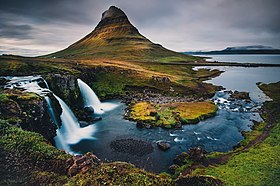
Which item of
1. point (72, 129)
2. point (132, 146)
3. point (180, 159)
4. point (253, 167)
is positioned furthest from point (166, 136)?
point (72, 129)

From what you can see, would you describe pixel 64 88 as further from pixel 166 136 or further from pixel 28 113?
pixel 166 136

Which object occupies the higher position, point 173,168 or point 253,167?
point 253,167

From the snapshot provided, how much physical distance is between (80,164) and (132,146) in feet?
63.0

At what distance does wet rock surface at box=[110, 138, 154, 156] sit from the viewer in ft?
117

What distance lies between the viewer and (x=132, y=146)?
37594mm

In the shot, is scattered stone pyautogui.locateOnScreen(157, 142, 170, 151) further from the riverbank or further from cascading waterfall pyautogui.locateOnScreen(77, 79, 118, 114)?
cascading waterfall pyautogui.locateOnScreen(77, 79, 118, 114)

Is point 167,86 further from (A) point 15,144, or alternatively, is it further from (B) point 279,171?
(A) point 15,144

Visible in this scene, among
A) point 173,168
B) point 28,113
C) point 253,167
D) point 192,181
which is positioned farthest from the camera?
point 28,113

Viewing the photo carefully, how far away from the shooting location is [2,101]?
32.8 m

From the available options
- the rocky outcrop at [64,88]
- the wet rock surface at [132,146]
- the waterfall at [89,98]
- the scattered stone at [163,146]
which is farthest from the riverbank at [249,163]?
the waterfall at [89,98]

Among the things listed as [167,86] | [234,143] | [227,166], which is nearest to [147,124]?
[234,143]

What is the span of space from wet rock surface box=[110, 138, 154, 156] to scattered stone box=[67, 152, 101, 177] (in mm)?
16061

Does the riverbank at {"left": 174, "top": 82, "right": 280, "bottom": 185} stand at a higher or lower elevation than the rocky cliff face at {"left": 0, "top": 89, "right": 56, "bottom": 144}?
lower

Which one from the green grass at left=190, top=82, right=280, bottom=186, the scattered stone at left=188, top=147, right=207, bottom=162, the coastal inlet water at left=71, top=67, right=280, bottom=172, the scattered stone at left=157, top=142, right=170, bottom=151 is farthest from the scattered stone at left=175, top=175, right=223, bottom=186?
the scattered stone at left=157, top=142, right=170, bottom=151
